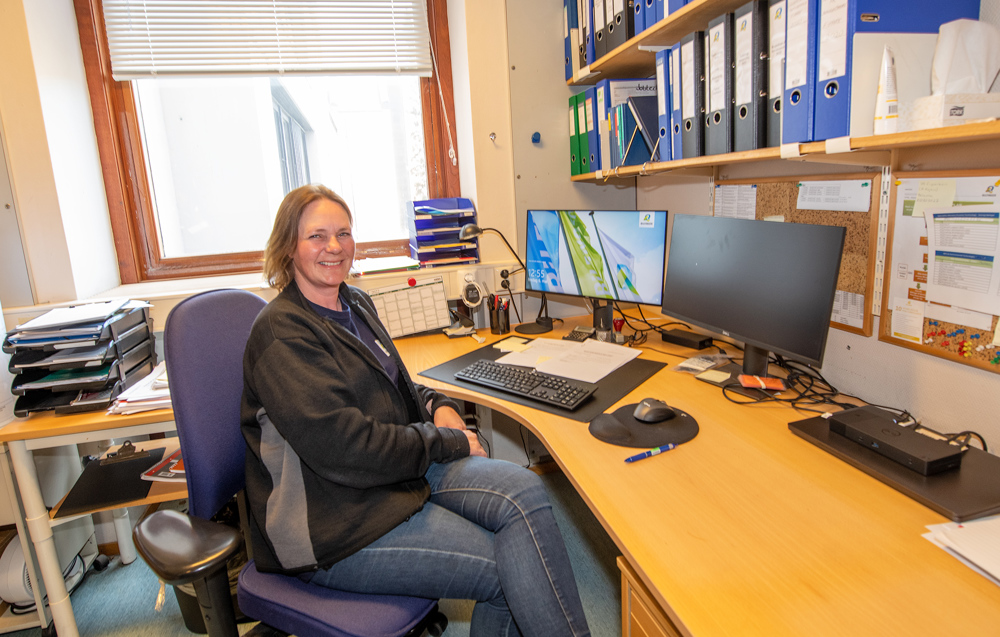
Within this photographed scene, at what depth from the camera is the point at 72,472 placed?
82.4 inches

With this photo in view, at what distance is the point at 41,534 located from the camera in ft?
5.52

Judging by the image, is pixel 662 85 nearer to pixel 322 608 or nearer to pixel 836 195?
pixel 836 195

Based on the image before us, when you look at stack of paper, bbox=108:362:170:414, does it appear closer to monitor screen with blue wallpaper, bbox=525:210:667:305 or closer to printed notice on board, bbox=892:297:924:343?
monitor screen with blue wallpaper, bbox=525:210:667:305

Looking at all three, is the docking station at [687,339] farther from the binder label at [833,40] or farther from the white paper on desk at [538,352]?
the binder label at [833,40]

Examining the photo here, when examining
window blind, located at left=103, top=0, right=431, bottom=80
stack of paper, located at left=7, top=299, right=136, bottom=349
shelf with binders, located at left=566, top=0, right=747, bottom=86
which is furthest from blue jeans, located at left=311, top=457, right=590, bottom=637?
window blind, located at left=103, top=0, right=431, bottom=80

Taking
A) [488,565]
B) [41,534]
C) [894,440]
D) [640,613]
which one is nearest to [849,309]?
[894,440]

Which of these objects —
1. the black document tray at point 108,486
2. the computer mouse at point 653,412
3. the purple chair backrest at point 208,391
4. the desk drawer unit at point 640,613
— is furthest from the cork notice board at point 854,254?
the black document tray at point 108,486

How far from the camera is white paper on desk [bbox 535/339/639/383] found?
1.66m

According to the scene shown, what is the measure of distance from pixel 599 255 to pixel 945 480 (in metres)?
1.21

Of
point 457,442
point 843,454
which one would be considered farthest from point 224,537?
point 843,454

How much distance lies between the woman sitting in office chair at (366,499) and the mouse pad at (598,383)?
0.20 m

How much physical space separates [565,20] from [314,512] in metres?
2.08

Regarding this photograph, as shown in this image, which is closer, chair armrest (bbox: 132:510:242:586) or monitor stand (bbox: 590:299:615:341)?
chair armrest (bbox: 132:510:242:586)

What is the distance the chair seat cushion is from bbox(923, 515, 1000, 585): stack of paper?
2.96ft
